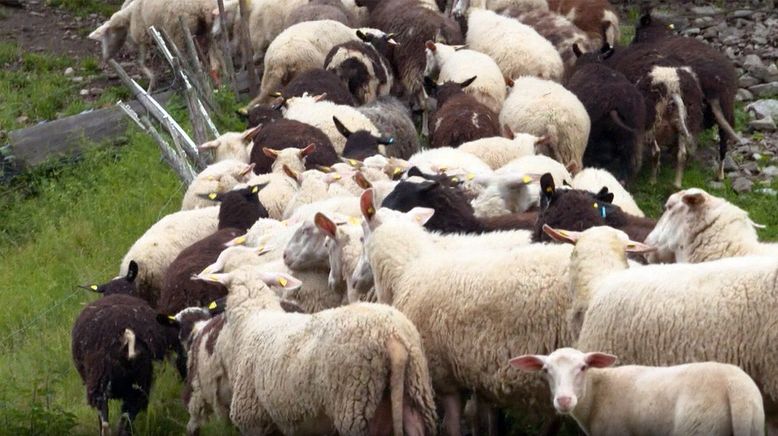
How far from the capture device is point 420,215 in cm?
816

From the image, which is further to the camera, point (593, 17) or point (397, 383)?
point (593, 17)

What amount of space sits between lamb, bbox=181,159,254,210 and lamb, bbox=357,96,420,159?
5.65ft

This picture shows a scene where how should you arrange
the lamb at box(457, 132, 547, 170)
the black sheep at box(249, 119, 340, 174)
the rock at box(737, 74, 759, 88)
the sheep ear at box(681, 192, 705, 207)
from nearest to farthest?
the sheep ear at box(681, 192, 705, 207)
the lamb at box(457, 132, 547, 170)
the black sheep at box(249, 119, 340, 174)
the rock at box(737, 74, 759, 88)

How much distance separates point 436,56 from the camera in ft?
46.9

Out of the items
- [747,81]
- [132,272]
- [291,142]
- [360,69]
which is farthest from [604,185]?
[747,81]

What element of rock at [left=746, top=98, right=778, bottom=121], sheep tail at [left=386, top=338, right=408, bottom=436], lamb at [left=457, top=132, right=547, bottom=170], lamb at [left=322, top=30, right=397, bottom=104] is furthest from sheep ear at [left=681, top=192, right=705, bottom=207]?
rock at [left=746, top=98, right=778, bottom=121]

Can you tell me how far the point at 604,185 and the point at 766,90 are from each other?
17.8 feet

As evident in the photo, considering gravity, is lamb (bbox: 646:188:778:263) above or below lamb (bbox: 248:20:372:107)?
above

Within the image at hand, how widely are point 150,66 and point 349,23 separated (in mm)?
3105

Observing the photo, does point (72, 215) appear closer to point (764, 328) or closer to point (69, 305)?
point (69, 305)

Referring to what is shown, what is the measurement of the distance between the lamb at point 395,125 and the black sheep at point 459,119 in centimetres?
32

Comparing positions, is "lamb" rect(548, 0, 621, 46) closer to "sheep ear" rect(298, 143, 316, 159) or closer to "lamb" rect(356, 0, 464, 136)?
"lamb" rect(356, 0, 464, 136)

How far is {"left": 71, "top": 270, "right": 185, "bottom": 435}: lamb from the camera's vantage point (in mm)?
8102

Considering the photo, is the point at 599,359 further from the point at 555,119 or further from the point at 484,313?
the point at 555,119
